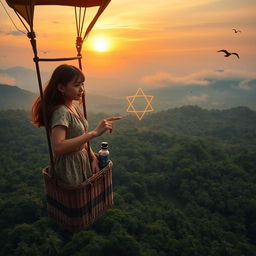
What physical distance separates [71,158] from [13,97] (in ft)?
397

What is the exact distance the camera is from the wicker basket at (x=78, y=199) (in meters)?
2.56

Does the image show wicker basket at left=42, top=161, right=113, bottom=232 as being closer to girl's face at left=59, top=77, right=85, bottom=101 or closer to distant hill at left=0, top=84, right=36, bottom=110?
girl's face at left=59, top=77, right=85, bottom=101

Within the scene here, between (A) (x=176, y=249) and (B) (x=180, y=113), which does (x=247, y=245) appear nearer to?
(A) (x=176, y=249)

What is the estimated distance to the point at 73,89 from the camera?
8.43 ft

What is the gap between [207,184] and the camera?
1294 inches

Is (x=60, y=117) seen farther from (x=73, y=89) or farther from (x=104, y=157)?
(x=104, y=157)

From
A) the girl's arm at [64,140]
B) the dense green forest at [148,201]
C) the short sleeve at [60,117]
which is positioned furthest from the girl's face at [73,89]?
the dense green forest at [148,201]

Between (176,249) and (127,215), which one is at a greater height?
(127,215)

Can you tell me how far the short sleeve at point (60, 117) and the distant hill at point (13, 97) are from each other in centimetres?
10915

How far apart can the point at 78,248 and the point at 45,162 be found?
17712mm

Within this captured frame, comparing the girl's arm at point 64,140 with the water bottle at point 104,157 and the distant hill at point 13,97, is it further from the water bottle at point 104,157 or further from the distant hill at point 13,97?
the distant hill at point 13,97

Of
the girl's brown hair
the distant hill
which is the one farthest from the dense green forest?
the distant hill

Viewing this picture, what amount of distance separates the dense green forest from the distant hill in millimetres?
57586

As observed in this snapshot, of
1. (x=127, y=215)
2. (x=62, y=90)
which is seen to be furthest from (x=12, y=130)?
(x=62, y=90)
